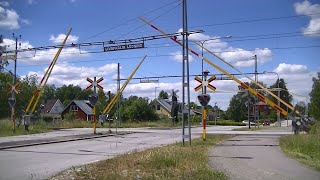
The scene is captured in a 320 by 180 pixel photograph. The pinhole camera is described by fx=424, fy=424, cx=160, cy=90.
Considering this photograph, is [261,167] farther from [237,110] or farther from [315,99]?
[237,110]

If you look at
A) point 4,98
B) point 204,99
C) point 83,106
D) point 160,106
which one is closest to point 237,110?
point 160,106

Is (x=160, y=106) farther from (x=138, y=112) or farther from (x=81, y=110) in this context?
(x=138, y=112)

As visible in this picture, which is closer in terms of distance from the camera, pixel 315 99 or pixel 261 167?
pixel 261 167

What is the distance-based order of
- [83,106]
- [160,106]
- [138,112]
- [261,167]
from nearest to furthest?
[261,167], [138,112], [83,106], [160,106]

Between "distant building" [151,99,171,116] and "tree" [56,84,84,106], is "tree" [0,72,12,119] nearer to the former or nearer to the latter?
"distant building" [151,99,171,116]

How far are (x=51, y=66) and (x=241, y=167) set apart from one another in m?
30.4

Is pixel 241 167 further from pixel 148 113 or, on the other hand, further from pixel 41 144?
pixel 148 113

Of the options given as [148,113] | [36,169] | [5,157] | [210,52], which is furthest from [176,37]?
[148,113]

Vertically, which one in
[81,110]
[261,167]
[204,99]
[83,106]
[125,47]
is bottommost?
[261,167]

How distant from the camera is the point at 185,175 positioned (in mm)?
10141

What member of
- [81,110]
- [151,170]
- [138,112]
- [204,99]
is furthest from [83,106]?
[151,170]

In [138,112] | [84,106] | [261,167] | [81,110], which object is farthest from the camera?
[84,106]

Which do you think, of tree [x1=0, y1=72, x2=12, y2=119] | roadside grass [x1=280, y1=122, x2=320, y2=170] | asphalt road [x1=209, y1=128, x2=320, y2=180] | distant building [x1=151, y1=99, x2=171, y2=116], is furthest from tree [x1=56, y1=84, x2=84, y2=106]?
asphalt road [x1=209, y1=128, x2=320, y2=180]

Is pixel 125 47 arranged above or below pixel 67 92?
below
